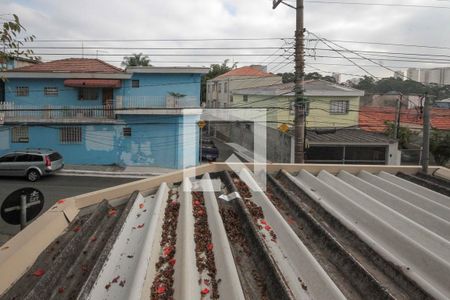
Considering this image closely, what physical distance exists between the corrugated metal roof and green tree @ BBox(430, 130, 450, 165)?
21.4m

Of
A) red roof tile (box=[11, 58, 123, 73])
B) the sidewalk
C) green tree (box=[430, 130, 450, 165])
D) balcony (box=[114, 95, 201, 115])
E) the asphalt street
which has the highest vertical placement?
red roof tile (box=[11, 58, 123, 73])

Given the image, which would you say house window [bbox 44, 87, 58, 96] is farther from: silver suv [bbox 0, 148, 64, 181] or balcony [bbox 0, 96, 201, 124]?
silver suv [bbox 0, 148, 64, 181]

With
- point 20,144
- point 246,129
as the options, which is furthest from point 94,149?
point 246,129

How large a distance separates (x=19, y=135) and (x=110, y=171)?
7611 mm

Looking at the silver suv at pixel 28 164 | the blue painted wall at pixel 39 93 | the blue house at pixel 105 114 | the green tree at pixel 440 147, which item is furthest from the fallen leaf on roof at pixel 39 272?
the blue painted wall at pixel 39 93

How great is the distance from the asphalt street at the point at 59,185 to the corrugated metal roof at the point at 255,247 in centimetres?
1402

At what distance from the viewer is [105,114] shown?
26.0 m

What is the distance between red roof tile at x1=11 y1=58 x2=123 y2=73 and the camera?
2620 centimetres

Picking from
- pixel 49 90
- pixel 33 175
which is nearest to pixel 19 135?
pixel 49 90

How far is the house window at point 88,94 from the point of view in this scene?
26.6 meters

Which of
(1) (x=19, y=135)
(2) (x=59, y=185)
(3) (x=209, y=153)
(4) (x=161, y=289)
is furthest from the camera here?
(3) (x=209, y=153)

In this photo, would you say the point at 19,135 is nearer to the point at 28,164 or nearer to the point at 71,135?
the point at 71,135

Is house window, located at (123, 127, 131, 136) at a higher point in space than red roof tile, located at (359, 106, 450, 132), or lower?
lower

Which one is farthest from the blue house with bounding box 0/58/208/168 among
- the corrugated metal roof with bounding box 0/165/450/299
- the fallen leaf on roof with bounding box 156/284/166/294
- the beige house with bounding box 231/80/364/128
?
the fallen leaf on roof with bounding box 156/284/166/294
